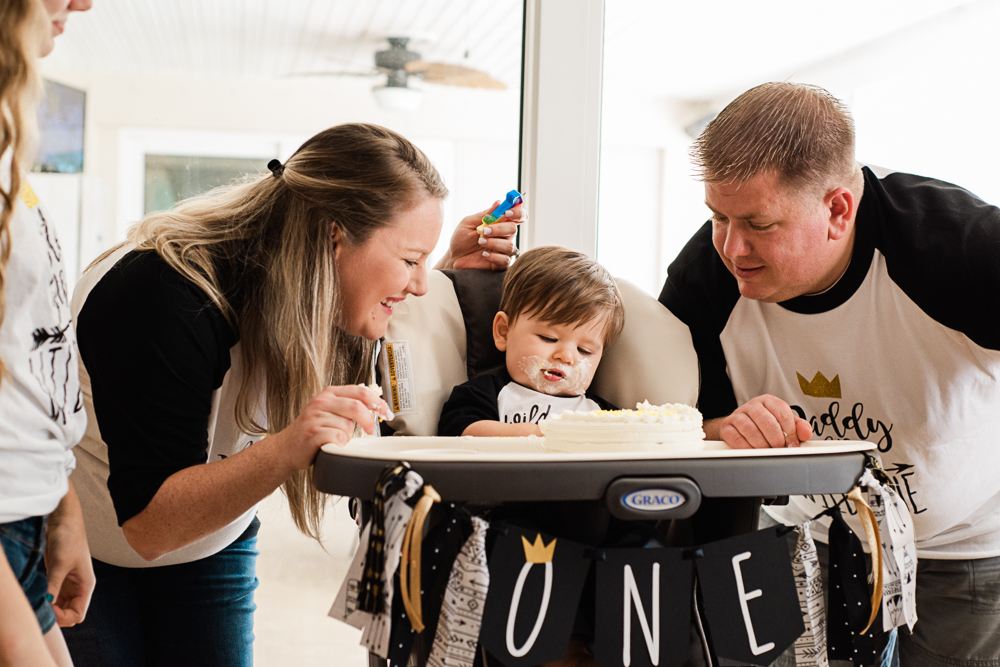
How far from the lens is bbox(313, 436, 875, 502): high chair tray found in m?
0.84

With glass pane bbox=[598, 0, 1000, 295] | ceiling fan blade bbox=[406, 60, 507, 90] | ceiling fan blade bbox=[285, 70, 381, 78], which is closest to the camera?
glass pane bbox=[598, 0, 1000, 295]

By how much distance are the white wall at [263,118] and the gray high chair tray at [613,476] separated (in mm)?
1443

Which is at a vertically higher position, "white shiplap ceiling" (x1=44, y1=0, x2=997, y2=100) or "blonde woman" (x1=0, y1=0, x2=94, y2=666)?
"white shiplap ceiling" (x1=44, y1=0, x2=997, y2=100)

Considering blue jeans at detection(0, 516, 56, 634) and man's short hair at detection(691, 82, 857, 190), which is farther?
man's short hair at detection(691, 82, 857, 190)

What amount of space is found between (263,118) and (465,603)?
7.14ft

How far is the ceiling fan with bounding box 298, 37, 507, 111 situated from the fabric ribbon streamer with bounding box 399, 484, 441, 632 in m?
1.58

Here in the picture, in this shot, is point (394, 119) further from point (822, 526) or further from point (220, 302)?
point (822, 526)

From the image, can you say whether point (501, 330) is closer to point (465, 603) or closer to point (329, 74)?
point (465, 603)

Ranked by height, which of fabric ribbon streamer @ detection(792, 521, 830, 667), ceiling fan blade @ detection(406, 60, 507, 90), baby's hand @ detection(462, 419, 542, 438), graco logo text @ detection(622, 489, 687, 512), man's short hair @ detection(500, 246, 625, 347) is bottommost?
fabric ribbon streamer @ detection(792, 521, 830, 667)

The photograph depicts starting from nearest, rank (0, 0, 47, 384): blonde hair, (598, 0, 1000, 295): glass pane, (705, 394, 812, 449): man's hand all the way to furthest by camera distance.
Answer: (0, 0, 47, 384): blonde hair → (705, 394, 812, 449): man's hand → (598, 0, 1000, 295): glass pane

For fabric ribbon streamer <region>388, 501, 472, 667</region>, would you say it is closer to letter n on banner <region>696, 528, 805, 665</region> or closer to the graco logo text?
the graco logo text

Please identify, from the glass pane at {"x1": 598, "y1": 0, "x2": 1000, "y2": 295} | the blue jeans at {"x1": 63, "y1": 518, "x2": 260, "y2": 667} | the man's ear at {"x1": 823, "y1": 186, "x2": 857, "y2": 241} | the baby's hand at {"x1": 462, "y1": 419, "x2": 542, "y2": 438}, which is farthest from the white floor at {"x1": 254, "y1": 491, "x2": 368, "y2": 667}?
the man's ear at {"x1": 823, "y1": 186, "x2": 857, "y2": 241}

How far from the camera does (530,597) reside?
34.4 inches

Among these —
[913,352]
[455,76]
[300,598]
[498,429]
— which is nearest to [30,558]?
[498,429]
